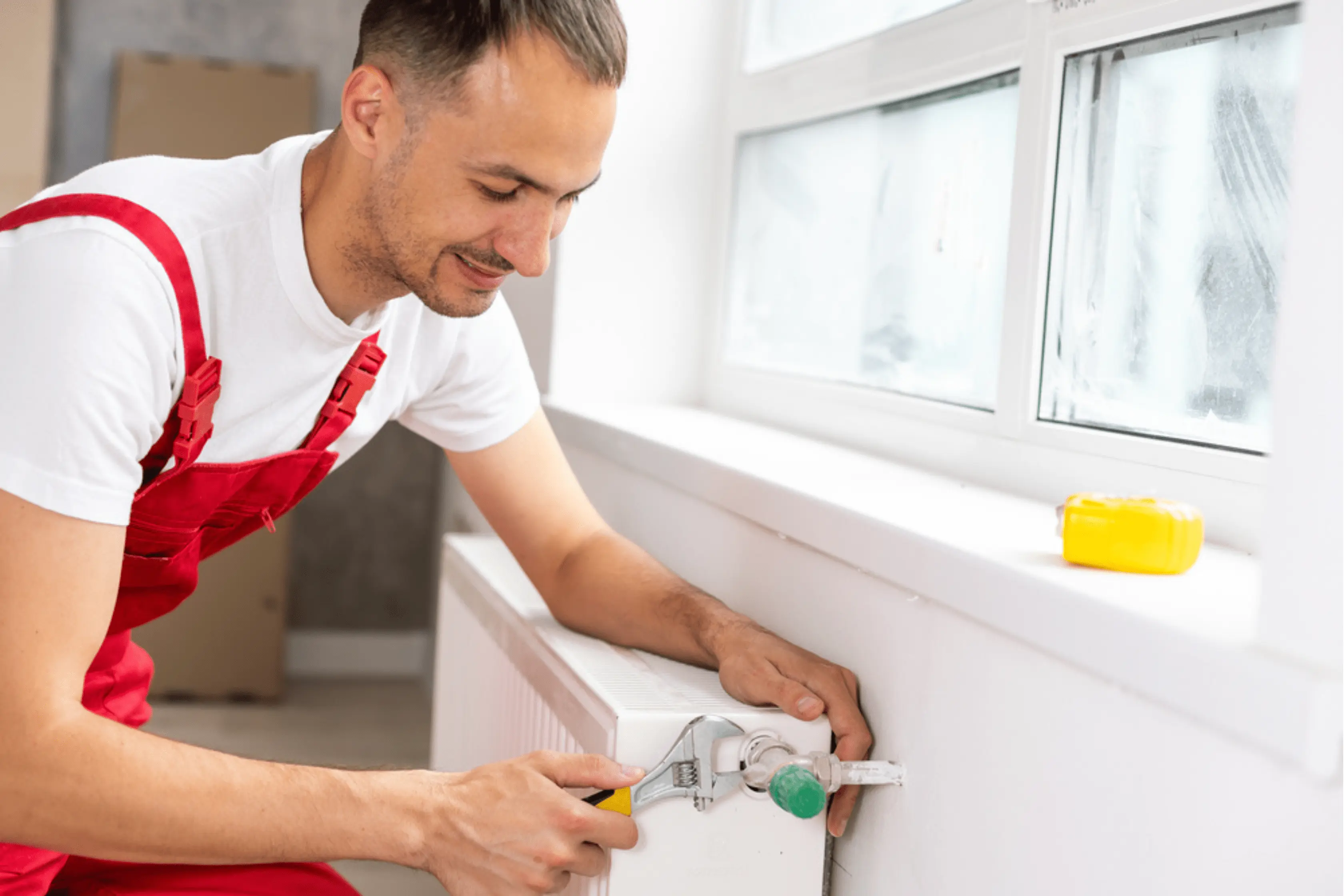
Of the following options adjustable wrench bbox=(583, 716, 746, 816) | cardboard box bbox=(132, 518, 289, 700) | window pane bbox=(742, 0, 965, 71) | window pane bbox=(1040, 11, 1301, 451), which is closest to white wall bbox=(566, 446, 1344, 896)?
adjustable wrench bbox=(583, 716, 746, 816)

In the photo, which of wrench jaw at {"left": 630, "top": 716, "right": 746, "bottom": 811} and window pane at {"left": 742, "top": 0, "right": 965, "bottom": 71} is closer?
wrench jaw at {"left": 630, "top": 716, "right": 746, "bottom": 811}

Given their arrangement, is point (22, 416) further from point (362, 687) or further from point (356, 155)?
point (362, 687)

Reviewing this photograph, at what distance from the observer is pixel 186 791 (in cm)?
88

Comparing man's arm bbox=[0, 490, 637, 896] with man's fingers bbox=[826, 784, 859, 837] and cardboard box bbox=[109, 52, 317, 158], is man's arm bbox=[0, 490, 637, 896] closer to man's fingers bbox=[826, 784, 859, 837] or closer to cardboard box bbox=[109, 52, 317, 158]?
man's fingers bbox=[826, 784, 859, 837]

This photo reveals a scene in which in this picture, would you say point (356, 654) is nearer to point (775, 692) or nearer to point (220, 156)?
point (220, 156)

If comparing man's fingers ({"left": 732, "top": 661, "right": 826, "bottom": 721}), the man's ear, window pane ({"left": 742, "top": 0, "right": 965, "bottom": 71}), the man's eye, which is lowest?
man's fingers ({"left": 732, "top": 661, "right": 826, "bottom": 721})

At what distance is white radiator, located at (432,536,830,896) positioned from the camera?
37.6 inches

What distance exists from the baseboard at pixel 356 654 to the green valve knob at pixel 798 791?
2.54 meters

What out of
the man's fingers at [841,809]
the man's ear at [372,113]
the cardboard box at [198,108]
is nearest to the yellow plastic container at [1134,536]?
the man's fingers at [841,809]

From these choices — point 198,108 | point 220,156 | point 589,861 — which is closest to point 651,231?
point 589,861

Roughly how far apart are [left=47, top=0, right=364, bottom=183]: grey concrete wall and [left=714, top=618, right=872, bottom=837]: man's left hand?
8.28ft

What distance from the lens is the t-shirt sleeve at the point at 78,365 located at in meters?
0.88

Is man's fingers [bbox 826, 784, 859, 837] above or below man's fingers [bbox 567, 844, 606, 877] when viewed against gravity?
above

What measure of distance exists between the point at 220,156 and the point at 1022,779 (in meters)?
2.64
